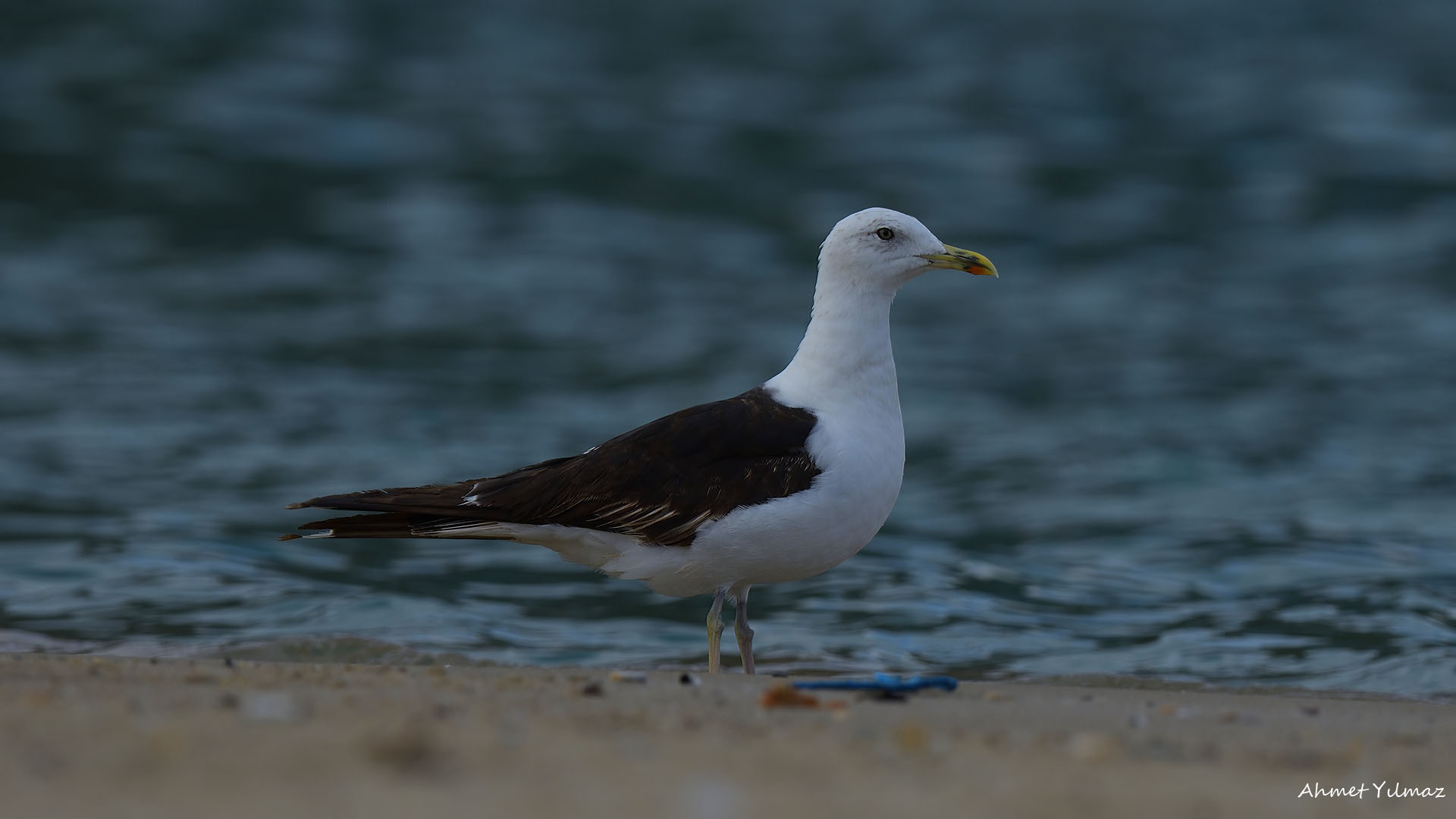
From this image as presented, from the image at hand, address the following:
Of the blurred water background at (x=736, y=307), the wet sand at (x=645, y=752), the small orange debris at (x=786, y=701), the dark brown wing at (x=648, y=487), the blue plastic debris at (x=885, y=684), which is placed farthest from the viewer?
the blurred water background at (x=736, y=307)

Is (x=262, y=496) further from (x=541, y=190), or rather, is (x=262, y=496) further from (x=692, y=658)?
(x=541, y=190)

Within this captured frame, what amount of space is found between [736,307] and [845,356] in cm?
972

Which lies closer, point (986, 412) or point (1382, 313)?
point (986, 412)

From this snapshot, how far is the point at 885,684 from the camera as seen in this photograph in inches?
213

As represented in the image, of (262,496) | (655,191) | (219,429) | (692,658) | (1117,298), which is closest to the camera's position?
(692,658)

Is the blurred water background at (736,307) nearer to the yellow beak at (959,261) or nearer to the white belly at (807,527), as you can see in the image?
the white belly at (807,527)

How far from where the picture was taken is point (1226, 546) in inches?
394

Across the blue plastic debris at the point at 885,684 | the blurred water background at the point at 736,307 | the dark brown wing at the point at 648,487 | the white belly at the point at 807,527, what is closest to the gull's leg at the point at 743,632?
the white belly at the point at 807,527

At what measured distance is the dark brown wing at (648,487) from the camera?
6.52m

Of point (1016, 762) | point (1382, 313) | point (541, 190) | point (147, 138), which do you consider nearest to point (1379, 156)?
point (1382, 313)

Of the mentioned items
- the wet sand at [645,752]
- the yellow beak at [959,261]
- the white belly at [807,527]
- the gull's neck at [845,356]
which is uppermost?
the yellow beak at [959,261]

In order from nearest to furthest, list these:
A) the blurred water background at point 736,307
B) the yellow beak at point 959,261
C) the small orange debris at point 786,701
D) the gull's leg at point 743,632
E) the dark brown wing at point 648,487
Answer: the small orange debris at point 786,701 → the dark brown wing at point 648,487 → the gull's leg at point 743,632 → the yellow beak at point 959,261 → the blurred water background at point 736,307

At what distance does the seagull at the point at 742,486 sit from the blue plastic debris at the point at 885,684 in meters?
0.96

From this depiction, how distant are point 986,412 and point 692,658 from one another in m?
5.87
